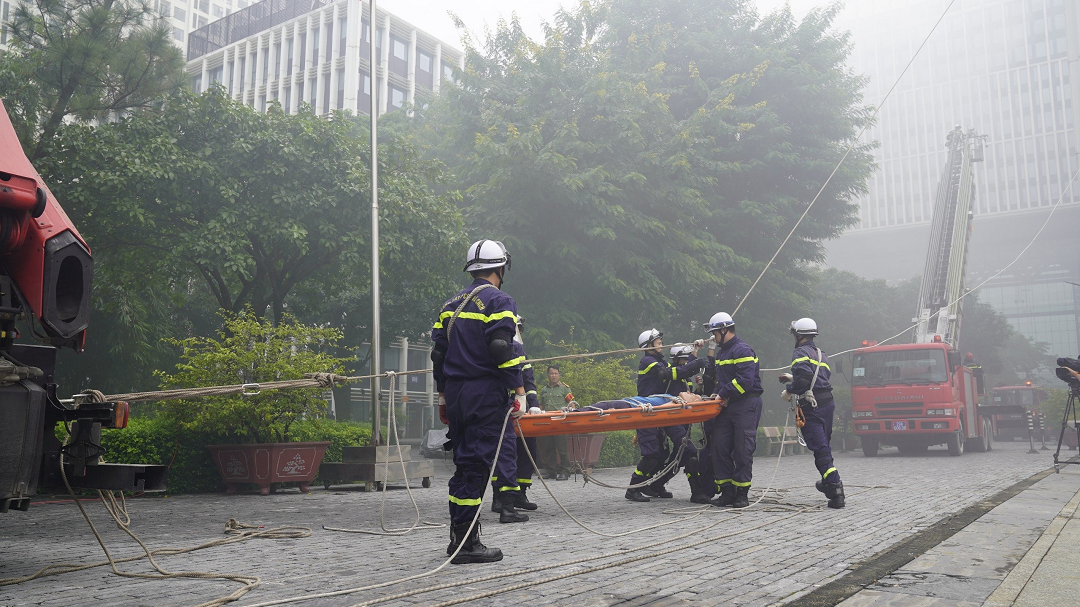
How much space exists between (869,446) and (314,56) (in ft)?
129

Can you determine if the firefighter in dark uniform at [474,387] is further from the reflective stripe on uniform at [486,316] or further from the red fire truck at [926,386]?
the red fire truck at [926,386]

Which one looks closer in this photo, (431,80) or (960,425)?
(960,425)

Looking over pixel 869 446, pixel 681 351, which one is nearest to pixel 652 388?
pixel 681 351

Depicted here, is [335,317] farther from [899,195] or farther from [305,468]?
[899,195]

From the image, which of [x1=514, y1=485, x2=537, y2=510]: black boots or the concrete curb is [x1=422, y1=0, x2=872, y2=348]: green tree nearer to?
[x1=514, y1=485, x2=537, y2=510]: black boots

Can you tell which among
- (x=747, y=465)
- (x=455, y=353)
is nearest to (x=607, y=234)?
(x=747, y=465)

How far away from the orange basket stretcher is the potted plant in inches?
171

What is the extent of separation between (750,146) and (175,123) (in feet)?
58.6

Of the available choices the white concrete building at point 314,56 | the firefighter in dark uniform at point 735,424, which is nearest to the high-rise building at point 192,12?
the white concrete building at point 314,56

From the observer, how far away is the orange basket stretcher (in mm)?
8945

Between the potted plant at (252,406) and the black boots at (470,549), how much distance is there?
652cm

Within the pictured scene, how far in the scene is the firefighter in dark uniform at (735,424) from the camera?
9.52 m

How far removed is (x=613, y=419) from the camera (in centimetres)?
911

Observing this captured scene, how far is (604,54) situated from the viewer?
24.5 meters
